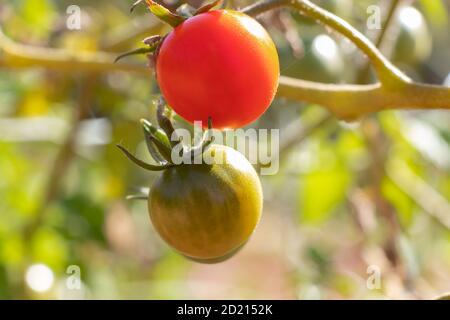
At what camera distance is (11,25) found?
192 cm

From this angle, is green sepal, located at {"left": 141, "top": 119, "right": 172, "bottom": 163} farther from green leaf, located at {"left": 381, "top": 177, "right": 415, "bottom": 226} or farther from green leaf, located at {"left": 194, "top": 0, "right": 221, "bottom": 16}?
green leaf, located at {"left": 381, "top": 177, "right": 415, "bottom": 226}

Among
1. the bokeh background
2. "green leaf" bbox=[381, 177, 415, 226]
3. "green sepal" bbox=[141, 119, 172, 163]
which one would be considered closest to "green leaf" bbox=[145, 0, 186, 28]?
"green sepal" bbox=[141, 119, 172, 163]

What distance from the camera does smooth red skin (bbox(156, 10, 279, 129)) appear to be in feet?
2.96

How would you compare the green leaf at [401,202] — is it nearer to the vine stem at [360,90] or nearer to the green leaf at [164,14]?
the vine stem at [360,90]

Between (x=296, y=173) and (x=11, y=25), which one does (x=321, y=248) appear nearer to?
(x=296, y=173)

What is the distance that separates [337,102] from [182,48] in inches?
9.5

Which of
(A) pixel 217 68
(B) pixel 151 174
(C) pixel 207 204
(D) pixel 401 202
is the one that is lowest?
(B) pixel 151 174

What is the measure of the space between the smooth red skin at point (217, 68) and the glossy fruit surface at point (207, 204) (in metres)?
0.09

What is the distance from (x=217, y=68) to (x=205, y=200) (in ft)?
0.54

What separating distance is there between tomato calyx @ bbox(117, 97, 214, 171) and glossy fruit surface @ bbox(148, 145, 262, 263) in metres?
0.01

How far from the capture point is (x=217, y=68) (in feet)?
2.97

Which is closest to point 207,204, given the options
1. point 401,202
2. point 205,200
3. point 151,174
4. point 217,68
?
point 205,200

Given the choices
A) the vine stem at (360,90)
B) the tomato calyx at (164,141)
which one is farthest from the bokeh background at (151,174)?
the tomato calyx at (164,141)

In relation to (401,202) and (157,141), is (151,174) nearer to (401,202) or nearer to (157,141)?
(401,202)
